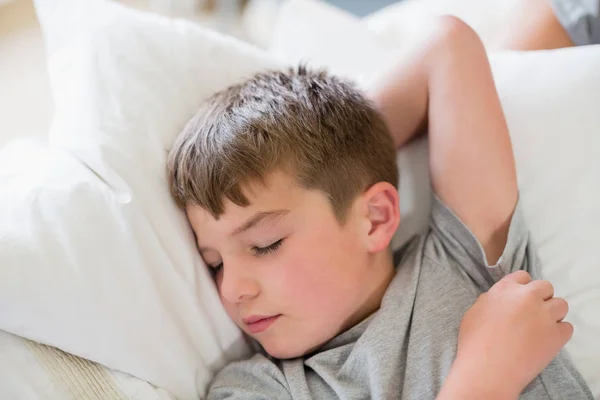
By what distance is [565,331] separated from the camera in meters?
0.79

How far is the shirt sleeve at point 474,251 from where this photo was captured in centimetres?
86

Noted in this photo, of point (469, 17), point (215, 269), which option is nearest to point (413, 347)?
point (215, 269)

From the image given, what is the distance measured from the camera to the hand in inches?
28.3

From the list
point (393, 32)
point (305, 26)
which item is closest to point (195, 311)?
point (305, 26)

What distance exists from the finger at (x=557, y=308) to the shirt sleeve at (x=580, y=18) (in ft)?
1.92

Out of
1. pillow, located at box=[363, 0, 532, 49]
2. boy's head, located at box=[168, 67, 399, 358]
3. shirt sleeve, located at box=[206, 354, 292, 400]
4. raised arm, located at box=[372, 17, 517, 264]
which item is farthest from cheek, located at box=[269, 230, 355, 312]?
pillow, located at box=[363, 0, 532, 49]

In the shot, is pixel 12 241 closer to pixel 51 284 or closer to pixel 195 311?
pixel 51 284

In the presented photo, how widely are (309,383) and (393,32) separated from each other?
934 mm

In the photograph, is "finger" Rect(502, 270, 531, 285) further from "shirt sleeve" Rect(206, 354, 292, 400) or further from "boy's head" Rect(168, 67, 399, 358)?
"shirt sleeve" Rect(206, 354, 292, 400)

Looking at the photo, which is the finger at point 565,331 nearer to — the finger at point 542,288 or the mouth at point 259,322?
the finger at point 542,288

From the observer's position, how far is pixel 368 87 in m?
1.04

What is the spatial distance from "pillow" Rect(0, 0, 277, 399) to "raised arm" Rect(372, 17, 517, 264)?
305mm

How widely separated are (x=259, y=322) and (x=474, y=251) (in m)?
0.35

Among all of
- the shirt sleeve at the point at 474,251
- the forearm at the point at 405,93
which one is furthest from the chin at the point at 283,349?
the forearm at the point at 405,93
